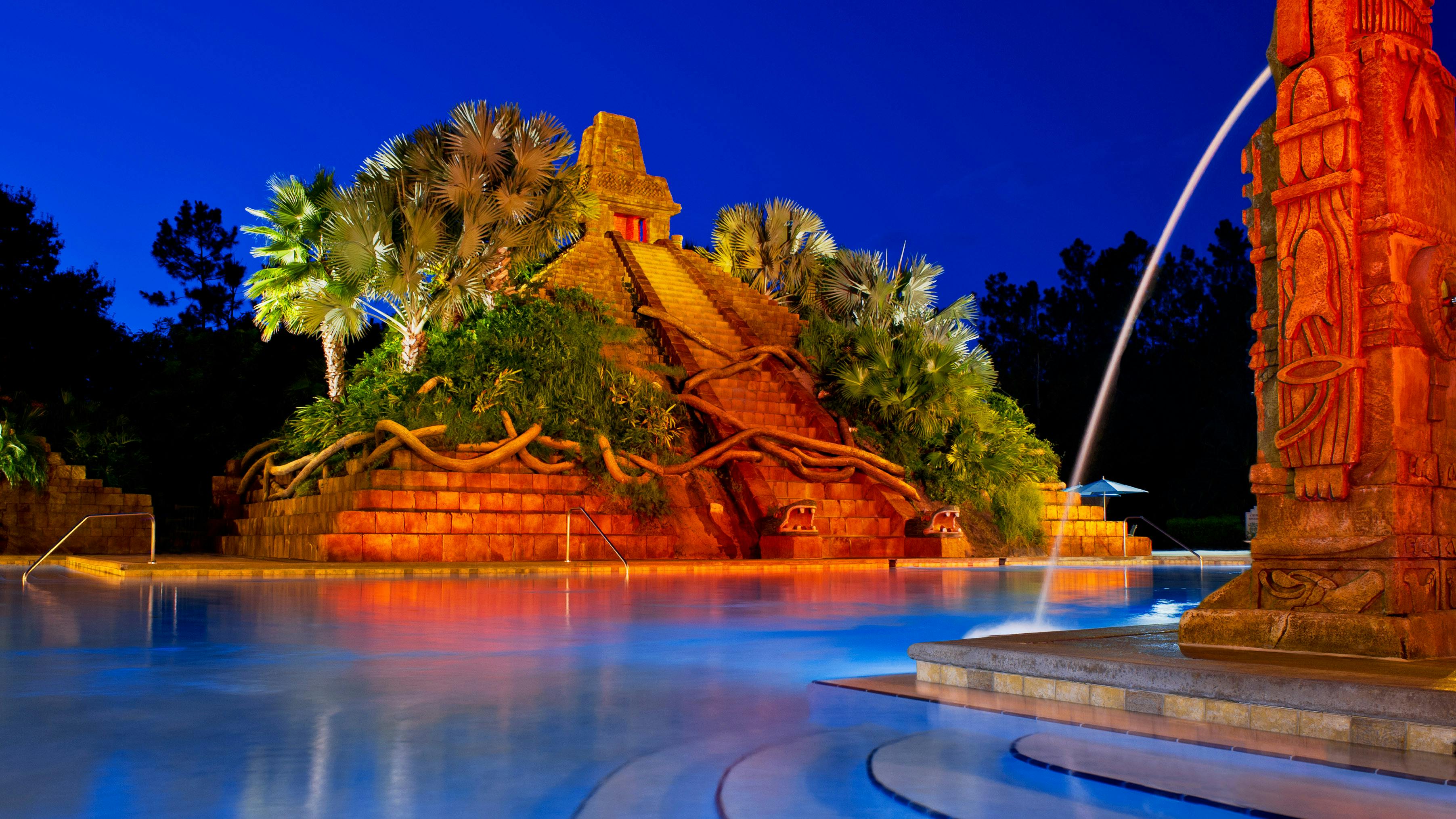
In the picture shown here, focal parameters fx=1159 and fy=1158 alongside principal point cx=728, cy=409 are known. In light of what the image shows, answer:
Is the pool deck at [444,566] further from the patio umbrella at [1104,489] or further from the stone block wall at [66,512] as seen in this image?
the patio umbrella at [1104,489]

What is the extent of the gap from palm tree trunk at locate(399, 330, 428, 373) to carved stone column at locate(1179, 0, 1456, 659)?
15873mm

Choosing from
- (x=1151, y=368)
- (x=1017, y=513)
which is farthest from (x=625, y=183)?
(x=1151, y=368)

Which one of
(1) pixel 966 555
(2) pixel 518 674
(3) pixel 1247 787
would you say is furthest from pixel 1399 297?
(1) pixel 966 555

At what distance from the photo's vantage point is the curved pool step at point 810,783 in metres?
2.94

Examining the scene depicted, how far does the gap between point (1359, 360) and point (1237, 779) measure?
2631 millimetres

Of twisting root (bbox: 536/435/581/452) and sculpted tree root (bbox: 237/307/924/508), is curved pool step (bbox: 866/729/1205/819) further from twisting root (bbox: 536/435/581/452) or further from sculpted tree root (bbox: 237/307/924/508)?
twisting root (bbox: 536/435/581/452)

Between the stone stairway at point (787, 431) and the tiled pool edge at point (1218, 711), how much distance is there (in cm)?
1351

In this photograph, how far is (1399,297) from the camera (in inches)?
202

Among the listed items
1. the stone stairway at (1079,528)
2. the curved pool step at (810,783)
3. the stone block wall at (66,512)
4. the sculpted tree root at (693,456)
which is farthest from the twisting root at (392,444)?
the curved pool step at (810,783)

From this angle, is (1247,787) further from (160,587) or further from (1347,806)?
(160,587)

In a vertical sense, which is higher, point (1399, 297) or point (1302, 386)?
point (1399, 297)

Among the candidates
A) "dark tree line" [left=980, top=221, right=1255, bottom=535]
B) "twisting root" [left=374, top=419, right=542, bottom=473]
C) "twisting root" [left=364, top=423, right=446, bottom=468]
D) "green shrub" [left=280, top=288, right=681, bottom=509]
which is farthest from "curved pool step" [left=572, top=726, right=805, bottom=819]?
"dark tree line" [left=980, top=221, right=1255, bottom=535]

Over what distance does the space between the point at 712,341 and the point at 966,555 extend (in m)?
6.92

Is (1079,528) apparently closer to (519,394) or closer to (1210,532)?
(1210,532)
